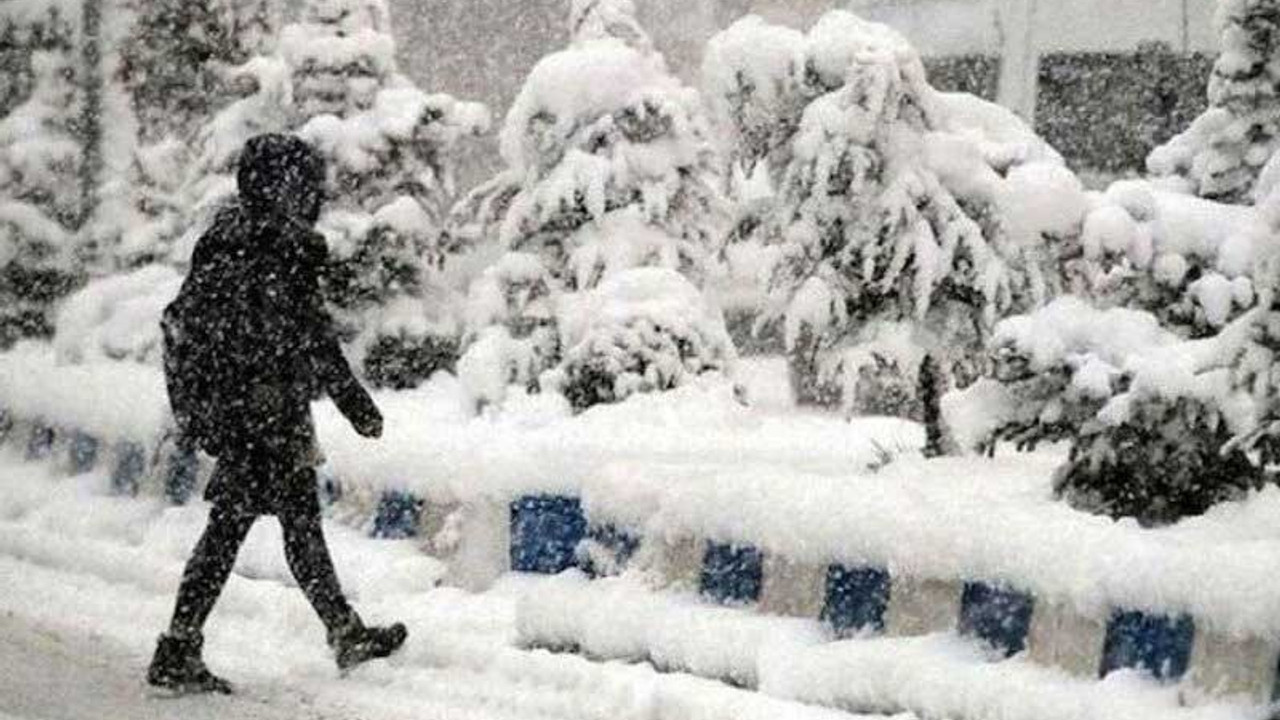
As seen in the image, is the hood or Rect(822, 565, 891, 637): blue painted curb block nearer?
Rect(822, 565, 891, 637): blue painted curb block

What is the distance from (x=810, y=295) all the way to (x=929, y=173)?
700 mm

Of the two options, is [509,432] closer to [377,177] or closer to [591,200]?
[591,200]

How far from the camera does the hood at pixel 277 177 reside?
7.27 m

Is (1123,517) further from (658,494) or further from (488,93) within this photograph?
(488,93)

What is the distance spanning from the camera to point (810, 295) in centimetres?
856

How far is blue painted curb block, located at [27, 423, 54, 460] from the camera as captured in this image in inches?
450

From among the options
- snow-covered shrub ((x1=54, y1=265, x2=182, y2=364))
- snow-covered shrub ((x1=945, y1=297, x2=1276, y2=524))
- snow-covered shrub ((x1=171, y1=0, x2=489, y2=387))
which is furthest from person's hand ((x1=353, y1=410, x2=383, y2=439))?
snow-covered shrub ((x1=54, y1=265, x2=182, y2=364))

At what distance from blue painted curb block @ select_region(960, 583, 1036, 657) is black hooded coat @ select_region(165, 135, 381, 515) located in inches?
88.4

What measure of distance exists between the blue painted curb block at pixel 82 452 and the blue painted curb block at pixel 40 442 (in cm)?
28

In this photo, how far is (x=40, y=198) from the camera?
18.8m

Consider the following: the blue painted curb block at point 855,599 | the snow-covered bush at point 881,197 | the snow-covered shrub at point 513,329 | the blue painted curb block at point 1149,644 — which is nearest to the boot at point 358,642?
the blue painted curb block at point 855,599

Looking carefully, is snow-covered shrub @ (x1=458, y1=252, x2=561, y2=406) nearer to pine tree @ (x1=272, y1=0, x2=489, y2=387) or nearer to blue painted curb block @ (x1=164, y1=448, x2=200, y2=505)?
blue painted curb block @ (x1=164, y1=448, x2=200, y2=505)

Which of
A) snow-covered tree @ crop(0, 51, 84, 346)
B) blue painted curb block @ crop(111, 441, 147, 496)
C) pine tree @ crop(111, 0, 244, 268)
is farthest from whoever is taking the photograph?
snow-covered tree @ crop(0, 51, 84, 346)

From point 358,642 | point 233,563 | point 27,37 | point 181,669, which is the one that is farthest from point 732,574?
point 27,37
